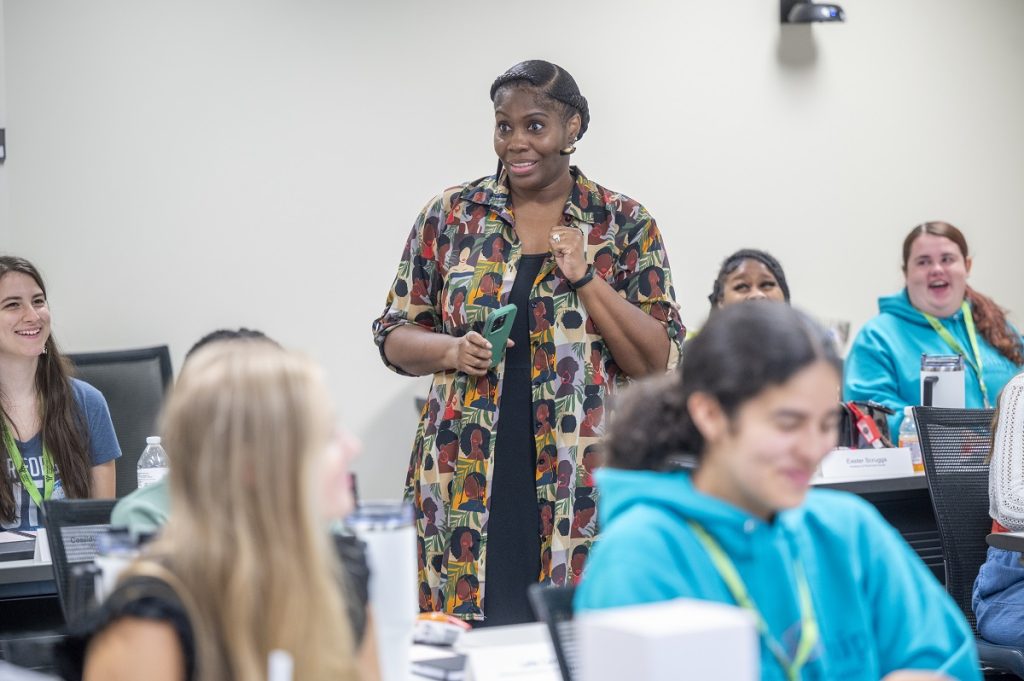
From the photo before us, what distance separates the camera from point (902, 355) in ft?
13.9

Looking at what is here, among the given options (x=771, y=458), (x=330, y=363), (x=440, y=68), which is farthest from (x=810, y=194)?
(x=771, y=458)

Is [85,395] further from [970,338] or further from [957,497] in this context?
[970,338]

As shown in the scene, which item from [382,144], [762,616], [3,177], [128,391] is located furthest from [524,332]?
[3,177]

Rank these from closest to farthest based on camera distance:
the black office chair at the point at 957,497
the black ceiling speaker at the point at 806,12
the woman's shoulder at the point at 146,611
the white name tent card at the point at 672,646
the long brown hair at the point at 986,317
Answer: the white name tent card at the point at 672,646, the woman's shoulder at the point at 146,611, the black office chair at the point at 957,497, the long brown hair at the point at 986,317, the black ceiling speaker at the point at 806,12

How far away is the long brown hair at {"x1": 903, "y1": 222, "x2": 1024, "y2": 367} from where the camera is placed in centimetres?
427

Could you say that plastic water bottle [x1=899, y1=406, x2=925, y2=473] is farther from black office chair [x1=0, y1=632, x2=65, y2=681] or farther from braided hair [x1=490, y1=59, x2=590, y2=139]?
black office chair [x1=0, y1=632, x2=65, y2=681]

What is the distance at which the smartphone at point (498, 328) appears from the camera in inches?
99.4

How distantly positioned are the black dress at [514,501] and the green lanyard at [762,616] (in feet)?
3.73

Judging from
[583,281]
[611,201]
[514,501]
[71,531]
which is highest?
[611,201]

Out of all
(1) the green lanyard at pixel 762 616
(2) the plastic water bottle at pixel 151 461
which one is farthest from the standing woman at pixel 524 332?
(1) the green lanyard at pixel 762 616

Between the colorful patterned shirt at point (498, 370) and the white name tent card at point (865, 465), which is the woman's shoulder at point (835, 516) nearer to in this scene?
the colorful patterned shirt at point (498, 370)

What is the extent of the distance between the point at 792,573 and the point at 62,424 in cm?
240

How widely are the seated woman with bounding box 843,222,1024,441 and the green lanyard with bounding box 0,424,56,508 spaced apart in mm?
2668

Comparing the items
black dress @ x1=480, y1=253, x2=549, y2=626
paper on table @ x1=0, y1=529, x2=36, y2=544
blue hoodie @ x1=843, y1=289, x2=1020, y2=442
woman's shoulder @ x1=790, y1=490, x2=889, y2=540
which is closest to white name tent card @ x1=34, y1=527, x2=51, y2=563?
paper on table @ x1=0, y1=529, x2=36, y2=544
